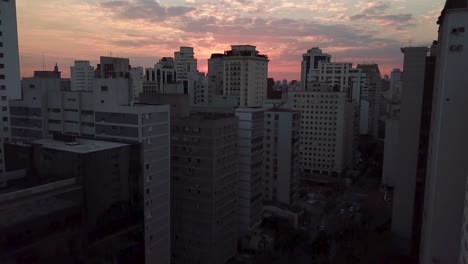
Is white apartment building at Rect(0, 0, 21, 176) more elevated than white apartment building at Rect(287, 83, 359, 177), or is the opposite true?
white apartment building at Rect(0, 0, 21, 176)

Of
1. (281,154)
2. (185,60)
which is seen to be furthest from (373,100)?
(281,154)

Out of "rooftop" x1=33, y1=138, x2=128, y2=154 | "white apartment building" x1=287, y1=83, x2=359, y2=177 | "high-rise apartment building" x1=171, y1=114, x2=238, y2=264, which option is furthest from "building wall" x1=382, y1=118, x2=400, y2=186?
"rooftop" x1=33, y1=138, x2=128, y2=154

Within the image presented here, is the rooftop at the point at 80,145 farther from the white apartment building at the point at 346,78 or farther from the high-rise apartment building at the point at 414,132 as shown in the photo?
the white apartment building at the point at 346,78

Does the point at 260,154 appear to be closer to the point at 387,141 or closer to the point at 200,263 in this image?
the point at 200,263

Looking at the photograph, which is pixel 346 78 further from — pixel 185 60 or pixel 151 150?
pixel 151 150

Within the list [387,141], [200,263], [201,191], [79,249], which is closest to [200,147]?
[201,191]

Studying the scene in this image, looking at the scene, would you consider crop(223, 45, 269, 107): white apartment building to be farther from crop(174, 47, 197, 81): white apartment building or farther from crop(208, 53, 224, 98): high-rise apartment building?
crop(174, 47, 197, 81): white apartment building
